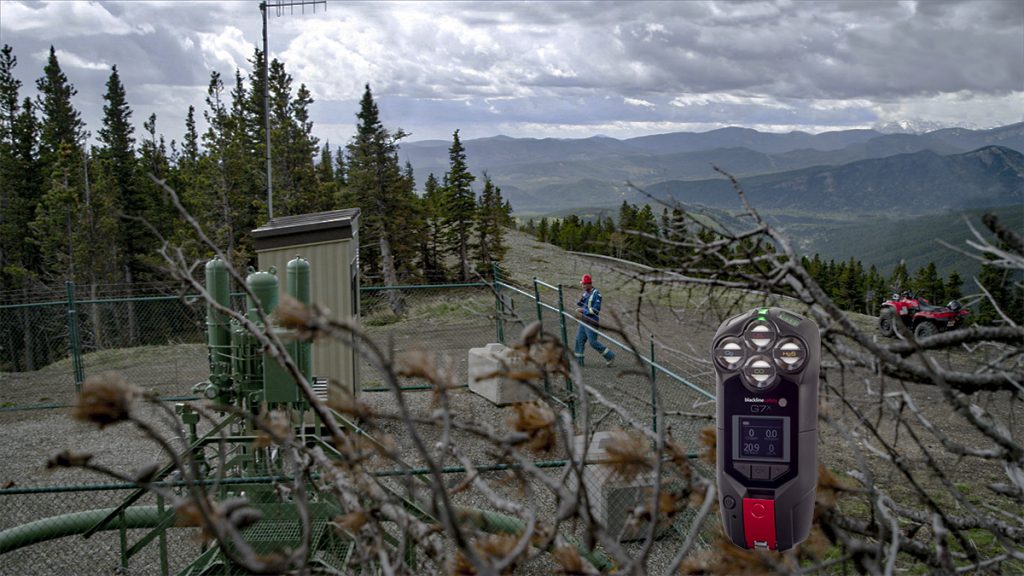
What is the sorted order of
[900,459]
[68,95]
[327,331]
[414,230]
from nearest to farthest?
[327,331] < [900,459] < [414,230] < [68,95]

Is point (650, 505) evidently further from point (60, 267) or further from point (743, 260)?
point (60, 267)

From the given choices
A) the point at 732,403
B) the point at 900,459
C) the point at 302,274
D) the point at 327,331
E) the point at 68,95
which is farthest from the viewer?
the point at 68,95

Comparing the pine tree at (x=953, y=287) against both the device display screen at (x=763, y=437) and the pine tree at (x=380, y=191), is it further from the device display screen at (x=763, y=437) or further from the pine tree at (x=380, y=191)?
the device display screen at (x=763, y=437)

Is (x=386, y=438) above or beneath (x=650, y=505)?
above

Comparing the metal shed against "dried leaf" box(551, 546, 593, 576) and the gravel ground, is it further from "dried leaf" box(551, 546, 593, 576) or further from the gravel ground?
"dried leaf" box(551, 546, 593, 576)

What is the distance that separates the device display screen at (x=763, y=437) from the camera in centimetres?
288

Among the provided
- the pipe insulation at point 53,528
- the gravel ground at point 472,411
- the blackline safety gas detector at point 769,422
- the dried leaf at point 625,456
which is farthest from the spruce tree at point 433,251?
the dried leaf at point 625,456

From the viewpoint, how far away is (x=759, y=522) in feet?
9.56

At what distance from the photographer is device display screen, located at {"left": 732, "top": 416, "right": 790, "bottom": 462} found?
2.88 meters

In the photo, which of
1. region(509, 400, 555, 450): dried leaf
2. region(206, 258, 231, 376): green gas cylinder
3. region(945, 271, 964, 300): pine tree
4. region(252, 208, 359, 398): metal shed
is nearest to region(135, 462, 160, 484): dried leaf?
region(509, 400, 555, 450): dried leaf

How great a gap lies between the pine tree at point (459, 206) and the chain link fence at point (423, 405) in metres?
2.70

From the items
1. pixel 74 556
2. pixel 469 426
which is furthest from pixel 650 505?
pixel 74 556

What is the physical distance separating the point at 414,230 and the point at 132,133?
28721 millimetres

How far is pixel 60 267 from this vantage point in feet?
137
